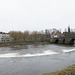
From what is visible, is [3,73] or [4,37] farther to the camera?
[4,37]

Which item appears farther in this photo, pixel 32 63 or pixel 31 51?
pixel 31 51

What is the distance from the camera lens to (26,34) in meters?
113

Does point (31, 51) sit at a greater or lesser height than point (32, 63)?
lesser

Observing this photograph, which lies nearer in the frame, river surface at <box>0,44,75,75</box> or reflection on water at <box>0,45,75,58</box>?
river surface at <box>0,44,75,75</box>

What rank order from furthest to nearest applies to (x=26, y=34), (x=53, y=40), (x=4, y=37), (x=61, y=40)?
(x=4, y=37) < (x=26, y=34) < (x=53, y=40) < (x=61, y=40)

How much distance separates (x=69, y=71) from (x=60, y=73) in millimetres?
1335

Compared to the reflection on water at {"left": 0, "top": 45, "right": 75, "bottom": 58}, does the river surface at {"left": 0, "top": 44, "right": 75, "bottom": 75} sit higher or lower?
higher

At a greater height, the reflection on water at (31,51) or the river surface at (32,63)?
the river surface at (32,63)

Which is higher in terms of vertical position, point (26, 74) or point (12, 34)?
point (12, 34)

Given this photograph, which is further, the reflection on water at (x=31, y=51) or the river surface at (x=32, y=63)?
the reflection on water at (x=31, y=51)

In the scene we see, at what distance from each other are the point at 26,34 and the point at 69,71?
100m

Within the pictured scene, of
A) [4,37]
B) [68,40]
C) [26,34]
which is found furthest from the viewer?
[4,37]

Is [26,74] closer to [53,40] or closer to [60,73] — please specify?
[60,73]

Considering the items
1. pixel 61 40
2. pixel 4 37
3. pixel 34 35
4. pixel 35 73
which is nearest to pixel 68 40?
pixel 61 40
